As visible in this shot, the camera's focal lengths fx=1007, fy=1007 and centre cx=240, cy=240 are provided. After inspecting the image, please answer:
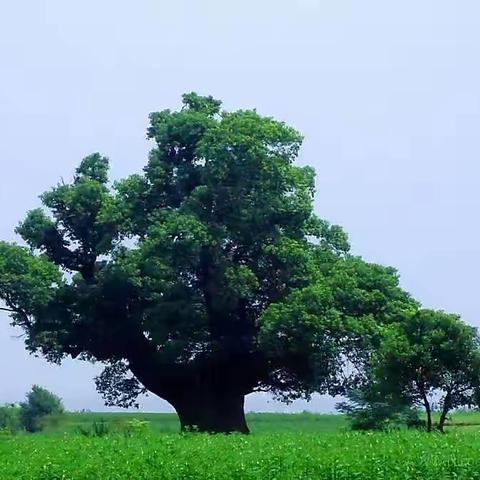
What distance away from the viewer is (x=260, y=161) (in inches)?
1326

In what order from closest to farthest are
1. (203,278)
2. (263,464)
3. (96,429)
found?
(263,464) < (96,429) < (203,278)

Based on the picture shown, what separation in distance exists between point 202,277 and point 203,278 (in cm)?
6

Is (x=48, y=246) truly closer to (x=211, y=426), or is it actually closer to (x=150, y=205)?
(x=150, y=205)

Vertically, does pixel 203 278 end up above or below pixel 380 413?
above

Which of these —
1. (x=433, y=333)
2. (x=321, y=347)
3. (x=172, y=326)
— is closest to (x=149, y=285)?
(x=172, y=326)

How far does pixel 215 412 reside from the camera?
1330 inches

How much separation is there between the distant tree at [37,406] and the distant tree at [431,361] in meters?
19.4

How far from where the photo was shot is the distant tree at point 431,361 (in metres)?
26.2

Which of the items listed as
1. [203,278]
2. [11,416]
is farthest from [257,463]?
[11,416]

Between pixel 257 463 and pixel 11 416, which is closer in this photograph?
pixel 257 463

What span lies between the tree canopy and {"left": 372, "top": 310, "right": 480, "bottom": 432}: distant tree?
4245 millimetres

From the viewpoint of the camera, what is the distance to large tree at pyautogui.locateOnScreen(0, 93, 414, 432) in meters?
32.3

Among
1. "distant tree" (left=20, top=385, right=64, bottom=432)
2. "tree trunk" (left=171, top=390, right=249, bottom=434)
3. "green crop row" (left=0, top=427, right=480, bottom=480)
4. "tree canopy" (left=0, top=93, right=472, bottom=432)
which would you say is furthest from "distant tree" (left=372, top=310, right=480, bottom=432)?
"distant tree" (left=20, top=385, right=64, bottom=432)

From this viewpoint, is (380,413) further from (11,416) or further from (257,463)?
(11,416)
